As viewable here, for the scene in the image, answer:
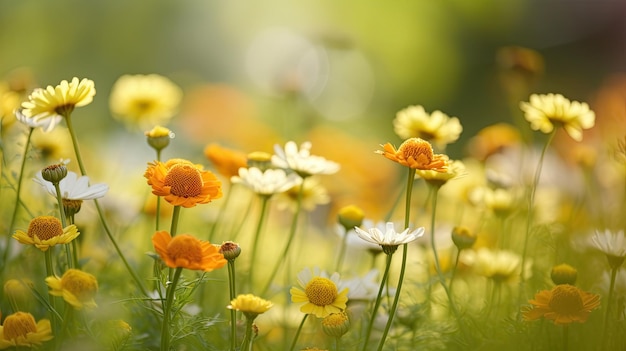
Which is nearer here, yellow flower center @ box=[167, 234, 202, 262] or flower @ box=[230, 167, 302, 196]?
yellow flower center @ box=[167, 234, 202, 262]

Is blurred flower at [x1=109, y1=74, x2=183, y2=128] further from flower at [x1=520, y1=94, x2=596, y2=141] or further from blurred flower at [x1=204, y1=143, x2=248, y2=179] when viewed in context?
flower at [x1=520, y1=94, x2=596, y2=141]

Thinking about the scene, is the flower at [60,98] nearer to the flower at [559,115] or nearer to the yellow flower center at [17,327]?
the yellow flower center at [17,327]

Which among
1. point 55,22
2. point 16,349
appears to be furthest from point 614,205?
point 55,22

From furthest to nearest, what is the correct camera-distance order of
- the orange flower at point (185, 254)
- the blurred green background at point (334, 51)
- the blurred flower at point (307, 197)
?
the blurred green background at point (334, 51) → the blurred flower at point (307, 197) → the orange flower at point (185, 254)

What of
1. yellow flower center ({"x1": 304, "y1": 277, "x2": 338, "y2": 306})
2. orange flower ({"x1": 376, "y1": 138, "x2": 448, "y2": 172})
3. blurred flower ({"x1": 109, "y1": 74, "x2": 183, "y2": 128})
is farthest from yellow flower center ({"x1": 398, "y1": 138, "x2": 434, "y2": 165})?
blurred flower ({"x1": 109, "y1": 74, "x2": 183, "y2": 128})

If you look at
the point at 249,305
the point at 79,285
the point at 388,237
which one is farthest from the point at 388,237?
the point at 79,285

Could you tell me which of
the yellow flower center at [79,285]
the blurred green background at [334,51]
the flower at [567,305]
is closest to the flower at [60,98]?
the yellow flower center at [79,285]

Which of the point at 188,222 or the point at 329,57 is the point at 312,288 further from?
the point at 329,57
